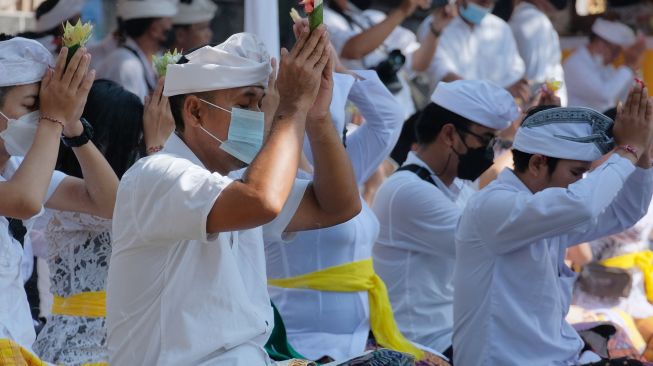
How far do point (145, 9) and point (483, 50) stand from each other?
8.48 feet

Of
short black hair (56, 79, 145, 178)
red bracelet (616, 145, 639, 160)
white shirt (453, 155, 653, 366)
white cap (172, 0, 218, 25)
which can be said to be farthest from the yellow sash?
short black hair (56, 79, 145, 178)

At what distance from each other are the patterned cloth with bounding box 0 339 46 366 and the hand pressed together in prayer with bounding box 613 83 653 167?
235 cm

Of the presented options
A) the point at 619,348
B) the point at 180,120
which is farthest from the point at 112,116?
the point at 619,348

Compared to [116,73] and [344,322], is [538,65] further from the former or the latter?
[344,322]

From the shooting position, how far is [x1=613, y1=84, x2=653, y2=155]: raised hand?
4.73 meters

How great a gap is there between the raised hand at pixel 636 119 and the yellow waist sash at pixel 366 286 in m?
1.12

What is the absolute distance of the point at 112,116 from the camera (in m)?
4.63

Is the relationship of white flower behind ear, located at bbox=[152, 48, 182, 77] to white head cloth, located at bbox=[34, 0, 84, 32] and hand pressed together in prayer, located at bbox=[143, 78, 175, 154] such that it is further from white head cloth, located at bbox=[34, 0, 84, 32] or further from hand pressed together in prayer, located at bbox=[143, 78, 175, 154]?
white head cloth, located at bbox=[34, 0, 84, 32]

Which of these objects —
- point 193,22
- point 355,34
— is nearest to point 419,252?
point 355,34

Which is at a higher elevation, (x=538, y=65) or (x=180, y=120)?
(x=180, y=120)

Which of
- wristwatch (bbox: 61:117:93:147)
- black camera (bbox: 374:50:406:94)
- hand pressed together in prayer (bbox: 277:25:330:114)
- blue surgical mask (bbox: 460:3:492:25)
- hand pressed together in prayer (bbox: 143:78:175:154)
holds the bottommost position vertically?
blue surgical mask (bbox: 460:3:492:25)

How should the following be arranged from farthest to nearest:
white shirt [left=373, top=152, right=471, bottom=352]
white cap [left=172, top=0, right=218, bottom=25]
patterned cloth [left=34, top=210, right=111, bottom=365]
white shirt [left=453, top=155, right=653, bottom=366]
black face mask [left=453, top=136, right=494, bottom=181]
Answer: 1. white cap [left=172, top=0, right=218, bottom=25]
2. black face mask [left=453, top=136, right=494, bottom=181]
3. white shirt [left=373, top=152, right=471, bottom=352]
4. white shirt [left=453, top=155, right=653, bottom=366]
5. patterned cloth [left=34, top=210, right=111, bottom=365]

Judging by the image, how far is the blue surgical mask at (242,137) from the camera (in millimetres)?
3527

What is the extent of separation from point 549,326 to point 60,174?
1.96 metres
